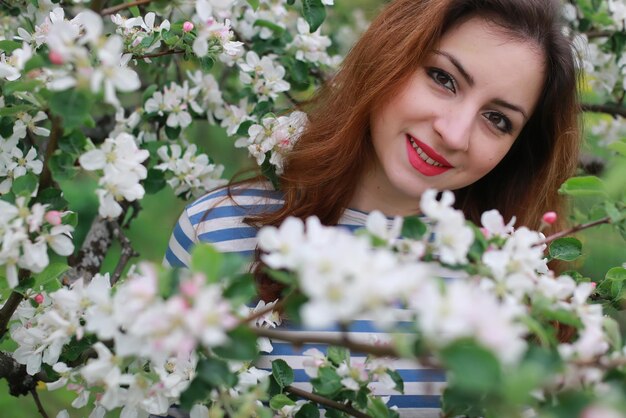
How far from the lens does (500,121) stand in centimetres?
175

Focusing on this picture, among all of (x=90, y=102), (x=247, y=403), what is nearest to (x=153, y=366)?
(x=247, y=403)

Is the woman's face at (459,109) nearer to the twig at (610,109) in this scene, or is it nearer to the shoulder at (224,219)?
the shoulder at (224,219)

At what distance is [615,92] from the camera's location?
251 centimetres

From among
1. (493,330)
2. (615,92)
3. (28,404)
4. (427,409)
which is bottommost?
(28,404)

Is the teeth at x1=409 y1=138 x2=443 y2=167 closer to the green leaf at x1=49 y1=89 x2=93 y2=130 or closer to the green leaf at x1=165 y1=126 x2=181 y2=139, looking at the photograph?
the green leaf at x1=165 y1=126 x2=181 y2=139

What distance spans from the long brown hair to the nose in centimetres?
14

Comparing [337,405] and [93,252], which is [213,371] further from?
[93,252]

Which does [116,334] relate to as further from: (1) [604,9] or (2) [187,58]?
(1) [604,9]

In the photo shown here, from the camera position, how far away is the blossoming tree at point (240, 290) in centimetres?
76

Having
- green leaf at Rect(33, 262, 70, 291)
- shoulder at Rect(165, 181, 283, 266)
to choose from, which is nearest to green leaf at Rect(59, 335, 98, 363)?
green leaf at Rect(33, 262, 70, 291)

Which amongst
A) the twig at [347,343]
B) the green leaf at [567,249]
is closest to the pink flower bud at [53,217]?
the twig at [347,343]

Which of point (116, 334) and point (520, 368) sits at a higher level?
point (520, 368)

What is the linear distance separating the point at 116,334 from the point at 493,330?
436mm

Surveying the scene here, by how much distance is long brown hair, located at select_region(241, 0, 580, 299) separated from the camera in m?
1.74
